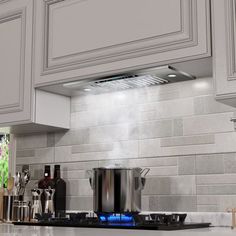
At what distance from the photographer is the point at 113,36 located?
256cm

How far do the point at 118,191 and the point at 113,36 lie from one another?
752 millimetres

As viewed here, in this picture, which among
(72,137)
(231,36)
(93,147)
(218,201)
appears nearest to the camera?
(231,36)

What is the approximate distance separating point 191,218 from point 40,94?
106cm

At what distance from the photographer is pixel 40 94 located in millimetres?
2896

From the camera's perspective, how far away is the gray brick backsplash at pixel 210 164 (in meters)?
2.54

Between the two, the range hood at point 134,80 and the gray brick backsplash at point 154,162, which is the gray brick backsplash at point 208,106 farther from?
the gray brick backsplash at point 154,162

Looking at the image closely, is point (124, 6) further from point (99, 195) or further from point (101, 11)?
point (99, 195)

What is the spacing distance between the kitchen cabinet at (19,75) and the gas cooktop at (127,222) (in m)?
0.58

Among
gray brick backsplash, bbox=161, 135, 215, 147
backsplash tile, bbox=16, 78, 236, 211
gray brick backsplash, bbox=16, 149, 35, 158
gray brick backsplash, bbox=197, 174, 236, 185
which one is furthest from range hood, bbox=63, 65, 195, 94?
gray brick backsplash, bbox=16, 149, 35, 158

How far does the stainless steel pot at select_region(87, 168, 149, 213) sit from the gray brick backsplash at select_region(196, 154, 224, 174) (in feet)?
1.00

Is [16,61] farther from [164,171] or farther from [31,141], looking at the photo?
[164,171]

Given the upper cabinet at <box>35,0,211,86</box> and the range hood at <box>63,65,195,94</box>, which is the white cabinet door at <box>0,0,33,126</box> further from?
the range hood at <box>63,65,195,94</box>

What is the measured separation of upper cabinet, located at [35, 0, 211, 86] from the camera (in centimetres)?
230

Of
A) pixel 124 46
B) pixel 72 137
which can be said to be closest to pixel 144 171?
pixel 72 137
